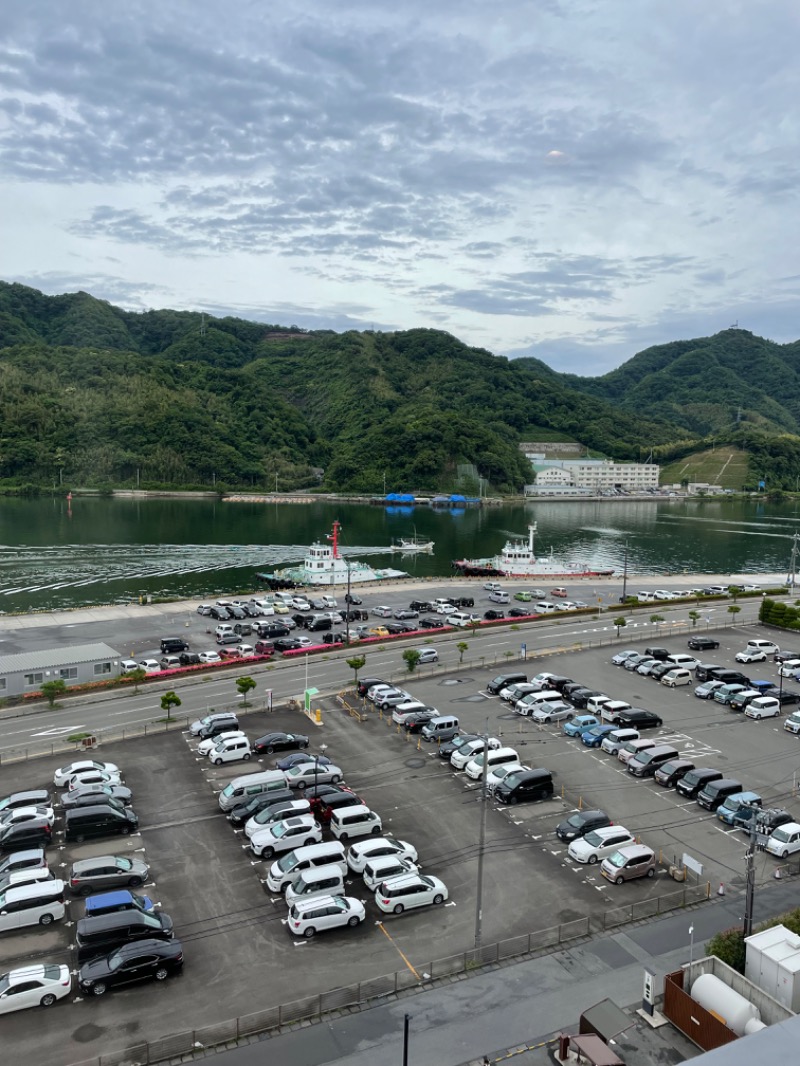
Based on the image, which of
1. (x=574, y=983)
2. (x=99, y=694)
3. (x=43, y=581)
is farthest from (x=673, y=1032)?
(x=43, y=581)

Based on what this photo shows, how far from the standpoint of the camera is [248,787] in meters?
21.1

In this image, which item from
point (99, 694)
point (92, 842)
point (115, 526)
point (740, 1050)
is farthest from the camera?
point (115, 526)

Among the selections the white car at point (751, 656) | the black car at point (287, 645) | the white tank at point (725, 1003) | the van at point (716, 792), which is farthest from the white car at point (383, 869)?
the white car at point (751, 656)

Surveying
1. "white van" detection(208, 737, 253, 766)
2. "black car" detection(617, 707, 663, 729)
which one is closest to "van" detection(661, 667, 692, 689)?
"black car" detection(617, 707, 663, 729)

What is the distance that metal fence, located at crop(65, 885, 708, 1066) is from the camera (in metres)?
12.2

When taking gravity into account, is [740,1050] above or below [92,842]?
above

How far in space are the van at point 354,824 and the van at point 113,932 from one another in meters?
5.37

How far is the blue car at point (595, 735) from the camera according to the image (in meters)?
26.3

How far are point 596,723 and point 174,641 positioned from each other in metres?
23.0

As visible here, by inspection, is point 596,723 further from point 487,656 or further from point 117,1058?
point 117,1058

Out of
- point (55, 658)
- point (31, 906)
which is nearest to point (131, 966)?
point (31, 906)

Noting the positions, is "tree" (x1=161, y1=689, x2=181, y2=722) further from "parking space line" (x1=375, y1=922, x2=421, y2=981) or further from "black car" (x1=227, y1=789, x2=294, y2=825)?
"parking space line" (x1=375, y1=922, x2=421, y2=981)

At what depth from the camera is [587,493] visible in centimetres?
18600

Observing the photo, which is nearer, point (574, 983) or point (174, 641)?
point (574, 983)
